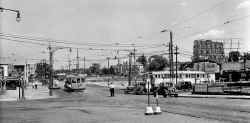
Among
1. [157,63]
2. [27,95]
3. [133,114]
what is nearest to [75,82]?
[27,95]

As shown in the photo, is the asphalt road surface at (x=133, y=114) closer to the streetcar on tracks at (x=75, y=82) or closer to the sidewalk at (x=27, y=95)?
the sidewalk at (x=27, y=95)

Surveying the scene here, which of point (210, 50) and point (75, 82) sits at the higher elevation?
A: point (210, 50)

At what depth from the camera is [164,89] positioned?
42781mm

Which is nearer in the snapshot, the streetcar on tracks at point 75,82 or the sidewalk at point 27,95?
the sidewalk at point 27,95

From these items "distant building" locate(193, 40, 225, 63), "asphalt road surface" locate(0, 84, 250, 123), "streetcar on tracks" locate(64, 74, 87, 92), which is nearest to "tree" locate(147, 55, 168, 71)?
"distant building" locate(193, 40, 225, 63)

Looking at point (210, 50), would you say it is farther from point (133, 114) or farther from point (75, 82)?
point (133, 114)

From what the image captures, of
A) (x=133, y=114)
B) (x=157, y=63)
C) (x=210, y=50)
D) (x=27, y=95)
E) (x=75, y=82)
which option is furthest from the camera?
(x=157, y=63)

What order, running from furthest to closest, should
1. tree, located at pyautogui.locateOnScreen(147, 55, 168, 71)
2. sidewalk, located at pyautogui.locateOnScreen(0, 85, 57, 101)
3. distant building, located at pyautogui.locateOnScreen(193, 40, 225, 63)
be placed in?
tree, located at pyautogui.locateOnScreen(147, 55, 168, 71) → distant building, located at pyautogui.locateOnScreen(193, 40, 225, 63) → sidewalk, located at pyautogui.locateOnScreen(0, 85, 57, 101)

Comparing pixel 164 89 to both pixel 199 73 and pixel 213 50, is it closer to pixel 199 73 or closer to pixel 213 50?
pixel 199 73

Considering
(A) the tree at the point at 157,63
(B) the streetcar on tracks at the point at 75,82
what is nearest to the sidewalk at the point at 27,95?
(B) the streetcar on tracks at the point at 75,82

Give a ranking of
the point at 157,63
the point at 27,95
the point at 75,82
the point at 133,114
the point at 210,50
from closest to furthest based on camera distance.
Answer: the point at 133,114 < the point at 27,95 < the point at 75,82 < the point at 210,50 < the point at 157,63

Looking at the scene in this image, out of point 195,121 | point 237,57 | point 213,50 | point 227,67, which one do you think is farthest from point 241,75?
point 237,57

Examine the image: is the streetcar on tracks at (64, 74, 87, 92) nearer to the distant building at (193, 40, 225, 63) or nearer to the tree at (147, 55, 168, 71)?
the distant building at (193, 40, 225, 63)

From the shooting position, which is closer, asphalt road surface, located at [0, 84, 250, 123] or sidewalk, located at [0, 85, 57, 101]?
asphalt road surface, located at [0, 84, 250, 123]
